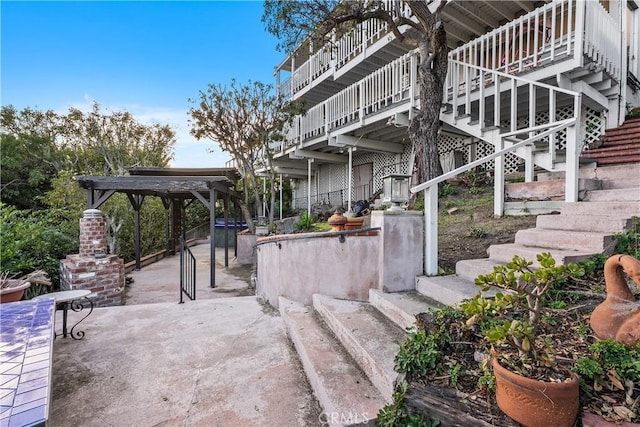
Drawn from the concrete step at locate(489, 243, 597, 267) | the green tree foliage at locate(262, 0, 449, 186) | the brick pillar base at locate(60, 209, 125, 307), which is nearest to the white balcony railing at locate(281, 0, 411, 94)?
the green tree foliage at locate(262, 0, 449, 186)

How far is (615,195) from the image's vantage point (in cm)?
336

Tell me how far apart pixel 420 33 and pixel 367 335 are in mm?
5983

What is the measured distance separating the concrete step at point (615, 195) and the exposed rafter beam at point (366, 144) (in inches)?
243

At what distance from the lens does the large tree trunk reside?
5.61 metres

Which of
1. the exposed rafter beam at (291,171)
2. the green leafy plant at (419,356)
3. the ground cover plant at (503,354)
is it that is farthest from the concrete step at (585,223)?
the exposed rafter beam at (291,171)

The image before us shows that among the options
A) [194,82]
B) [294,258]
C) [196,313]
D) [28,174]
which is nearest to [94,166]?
[28,174]

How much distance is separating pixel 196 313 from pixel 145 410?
207 centimetres

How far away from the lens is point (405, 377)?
1.61 metres

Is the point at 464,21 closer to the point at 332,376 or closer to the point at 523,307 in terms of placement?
the point at 523,307

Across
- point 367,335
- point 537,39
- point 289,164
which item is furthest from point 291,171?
point 367,335

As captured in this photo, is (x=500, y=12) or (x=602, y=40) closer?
(x=602, y=40)

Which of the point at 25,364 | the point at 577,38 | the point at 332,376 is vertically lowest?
the point at 332,376

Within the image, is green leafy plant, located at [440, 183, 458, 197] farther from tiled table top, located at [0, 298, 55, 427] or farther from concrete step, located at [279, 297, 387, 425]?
tiled table top, located at [0, 298, 55, 427]

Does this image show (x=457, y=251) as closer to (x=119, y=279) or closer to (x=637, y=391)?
(x=637, y=391)
